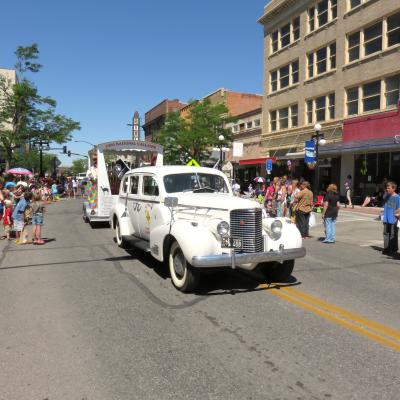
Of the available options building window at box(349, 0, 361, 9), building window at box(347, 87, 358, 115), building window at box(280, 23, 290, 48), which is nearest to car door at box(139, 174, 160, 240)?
building window at box(347, 87, 358, 115)

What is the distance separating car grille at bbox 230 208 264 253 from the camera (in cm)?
611

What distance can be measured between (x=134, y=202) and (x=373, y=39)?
20.6 m

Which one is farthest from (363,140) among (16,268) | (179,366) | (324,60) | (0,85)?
(0,85)

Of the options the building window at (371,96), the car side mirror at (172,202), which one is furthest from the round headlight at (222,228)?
the building window at (371,96)

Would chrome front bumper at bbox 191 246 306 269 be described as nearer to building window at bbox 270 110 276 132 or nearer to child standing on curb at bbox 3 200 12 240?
child standing on curb at bbox 3 200 12 240

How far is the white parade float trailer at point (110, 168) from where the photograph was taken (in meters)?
14.2

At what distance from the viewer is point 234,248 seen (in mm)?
6043

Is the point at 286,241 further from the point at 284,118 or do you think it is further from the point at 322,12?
the point at 284,118

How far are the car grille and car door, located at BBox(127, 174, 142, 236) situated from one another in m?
2.99

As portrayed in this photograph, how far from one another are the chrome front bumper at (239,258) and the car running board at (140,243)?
2.06 m

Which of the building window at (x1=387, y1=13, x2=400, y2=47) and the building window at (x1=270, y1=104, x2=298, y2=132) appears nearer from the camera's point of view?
the building window at (x1=387, y1=13, x2=400, y2=47)

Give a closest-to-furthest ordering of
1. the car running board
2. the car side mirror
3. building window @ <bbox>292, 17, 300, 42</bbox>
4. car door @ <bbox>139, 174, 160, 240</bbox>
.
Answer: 1. the car side mirror
2. the car running board
3. car door @ <bbox>139, 174, 160, 240</bbox>
4. building window @ <bbox>292, 17, 300, 42</bbox>

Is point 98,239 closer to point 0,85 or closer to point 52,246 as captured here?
point 52,246

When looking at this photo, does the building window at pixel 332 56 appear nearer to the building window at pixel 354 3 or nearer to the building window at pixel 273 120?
the building window at pixel 354 3
